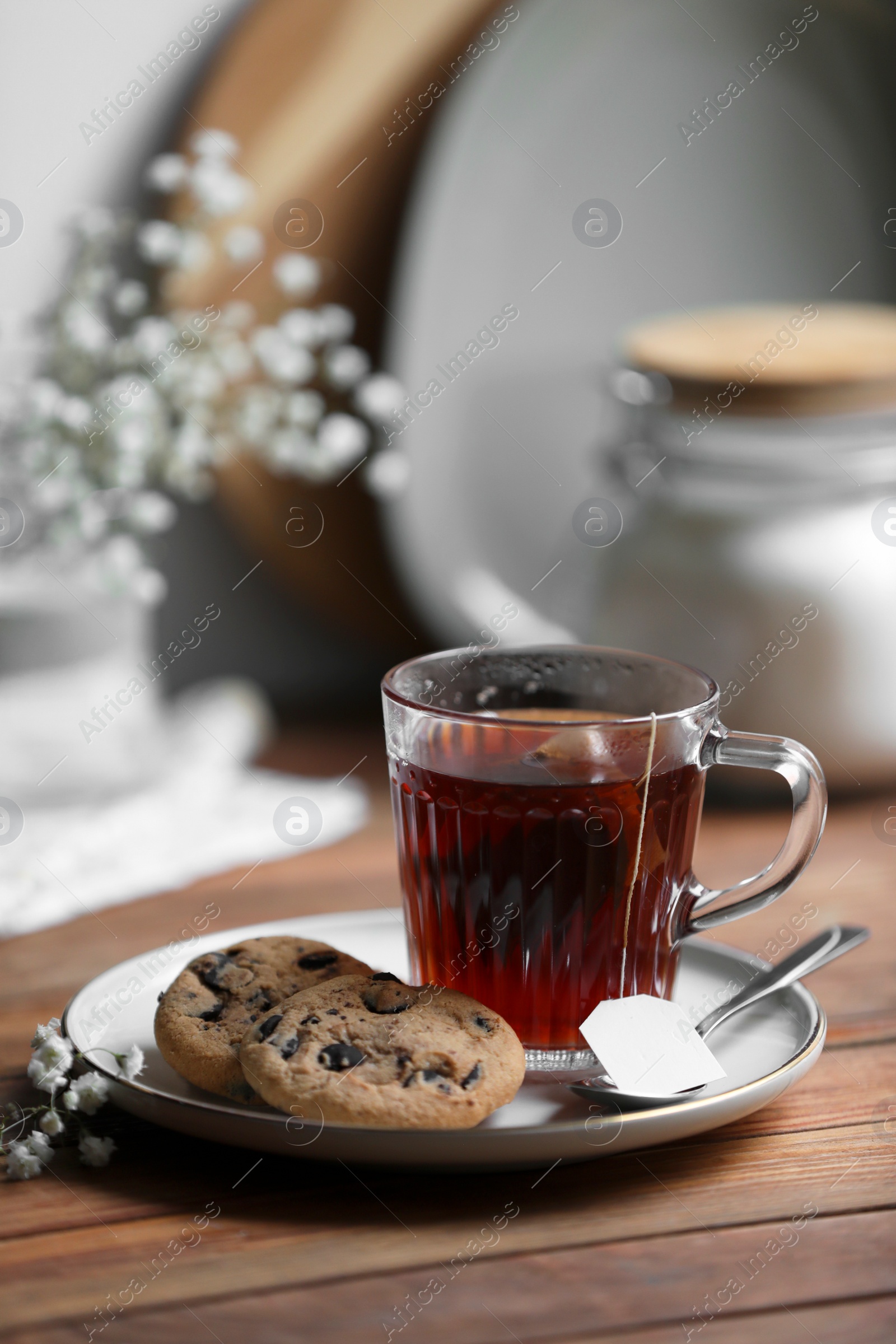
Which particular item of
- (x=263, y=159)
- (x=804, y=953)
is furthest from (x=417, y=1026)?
(x=263, y=159)

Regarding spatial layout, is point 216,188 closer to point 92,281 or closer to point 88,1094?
point 92,281

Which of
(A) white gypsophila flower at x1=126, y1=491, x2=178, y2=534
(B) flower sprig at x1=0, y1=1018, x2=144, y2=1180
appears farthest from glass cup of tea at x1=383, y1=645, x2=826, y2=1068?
(A) white gypsophila flower at x1=126, y1=491, x2=178, y2=534

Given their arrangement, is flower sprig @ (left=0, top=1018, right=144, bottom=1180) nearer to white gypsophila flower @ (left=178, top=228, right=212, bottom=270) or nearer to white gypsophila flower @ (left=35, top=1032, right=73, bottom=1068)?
white gypsophila flower @ (left=35, top=1032, right=73, bottom=1068)

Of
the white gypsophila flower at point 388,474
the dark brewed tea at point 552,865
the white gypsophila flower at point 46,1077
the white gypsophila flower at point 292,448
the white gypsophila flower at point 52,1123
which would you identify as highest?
the white gypsophila flower at point 292,448

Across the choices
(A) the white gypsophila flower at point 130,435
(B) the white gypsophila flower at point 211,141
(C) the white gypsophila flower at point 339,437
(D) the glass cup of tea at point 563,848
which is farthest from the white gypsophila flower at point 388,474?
(D) the glass cup of tea at point 563,848

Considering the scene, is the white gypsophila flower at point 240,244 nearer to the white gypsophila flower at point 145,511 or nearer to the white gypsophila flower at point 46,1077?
the white gypsophila flower at point 145,511
